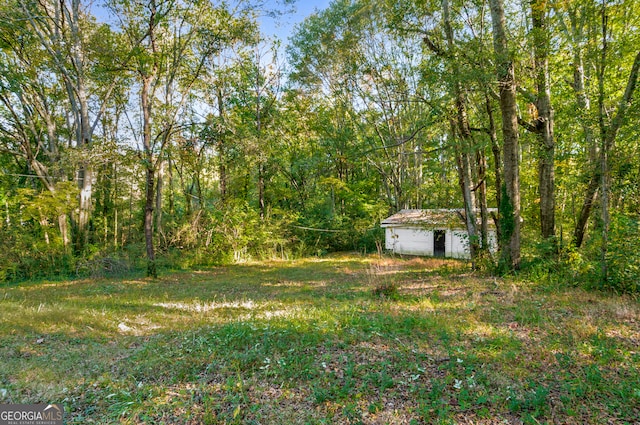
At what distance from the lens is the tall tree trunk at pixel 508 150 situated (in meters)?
6.65

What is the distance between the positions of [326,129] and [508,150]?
13299mm

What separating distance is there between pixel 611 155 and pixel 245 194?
15.2 m

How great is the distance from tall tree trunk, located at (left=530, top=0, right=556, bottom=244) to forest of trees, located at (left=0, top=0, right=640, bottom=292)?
6 cm

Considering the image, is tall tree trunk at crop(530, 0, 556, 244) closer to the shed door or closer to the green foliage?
the green foliage

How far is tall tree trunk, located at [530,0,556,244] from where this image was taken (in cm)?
704

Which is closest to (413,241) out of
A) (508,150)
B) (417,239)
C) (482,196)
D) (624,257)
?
(417,239)

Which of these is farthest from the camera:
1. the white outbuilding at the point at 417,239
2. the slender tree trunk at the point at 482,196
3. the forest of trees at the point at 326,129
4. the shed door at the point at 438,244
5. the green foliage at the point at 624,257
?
the shed door at the point at 438,244

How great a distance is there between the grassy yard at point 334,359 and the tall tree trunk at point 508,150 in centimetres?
184

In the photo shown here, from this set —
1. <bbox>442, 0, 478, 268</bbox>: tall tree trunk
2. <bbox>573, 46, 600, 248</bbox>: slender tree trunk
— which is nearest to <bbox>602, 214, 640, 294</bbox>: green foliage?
<bbox>573, 46, 600, 248</bbox>: slender tree trunk

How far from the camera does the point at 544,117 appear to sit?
8188 millimetres

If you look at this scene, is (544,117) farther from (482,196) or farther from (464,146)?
(464,146)

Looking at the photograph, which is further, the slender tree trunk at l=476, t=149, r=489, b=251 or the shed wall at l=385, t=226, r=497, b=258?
the shed wall at l=385, t=226, r=497, b=258

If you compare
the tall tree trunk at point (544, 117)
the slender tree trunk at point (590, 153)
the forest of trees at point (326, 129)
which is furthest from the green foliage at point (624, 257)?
the tall tree trunk at point (544, 117)

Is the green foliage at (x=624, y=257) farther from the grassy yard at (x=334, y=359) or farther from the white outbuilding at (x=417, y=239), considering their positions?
the white outbuilding at (x=417, y=239)
